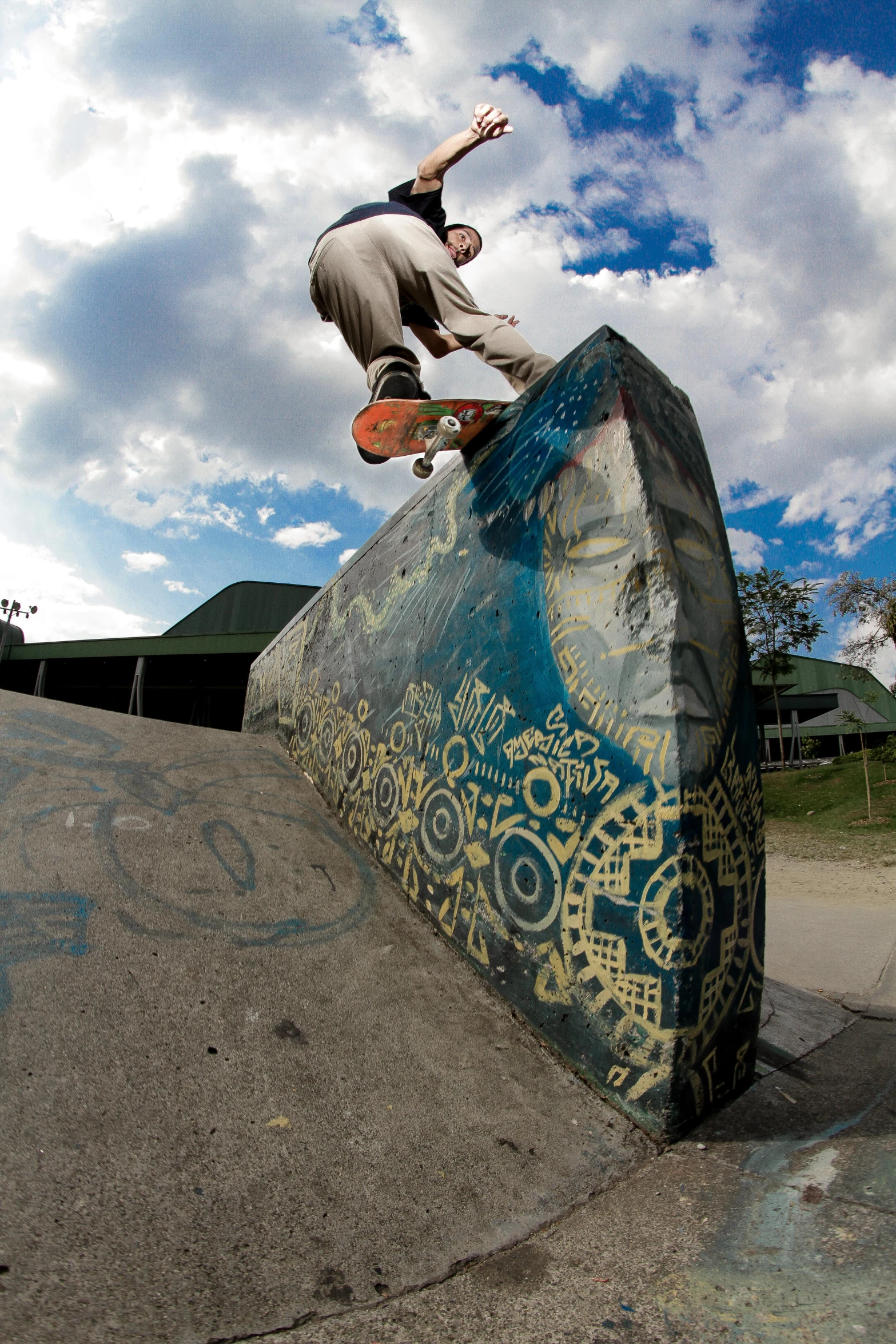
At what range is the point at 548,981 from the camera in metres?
2.19

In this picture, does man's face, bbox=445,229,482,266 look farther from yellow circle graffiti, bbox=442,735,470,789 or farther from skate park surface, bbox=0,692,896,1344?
skate park surface, bbox=0,692,896,1344

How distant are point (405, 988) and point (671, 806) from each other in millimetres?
1187

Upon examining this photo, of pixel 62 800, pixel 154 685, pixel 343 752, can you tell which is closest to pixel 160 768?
pixel 62 800

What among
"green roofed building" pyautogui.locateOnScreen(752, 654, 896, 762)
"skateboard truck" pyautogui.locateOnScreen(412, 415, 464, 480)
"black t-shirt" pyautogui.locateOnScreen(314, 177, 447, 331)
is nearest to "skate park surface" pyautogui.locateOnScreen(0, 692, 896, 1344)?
"skateboard truck" pyautogui.locateOnScreen(412, 415, 464, 480)

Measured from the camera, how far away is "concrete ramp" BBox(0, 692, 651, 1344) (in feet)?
4.28

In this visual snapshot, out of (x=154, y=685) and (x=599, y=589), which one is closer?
(x=599, y=589)

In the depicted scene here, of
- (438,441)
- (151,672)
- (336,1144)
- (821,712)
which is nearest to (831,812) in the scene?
(438,441)

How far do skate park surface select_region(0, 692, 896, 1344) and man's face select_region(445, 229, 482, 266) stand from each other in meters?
3.06

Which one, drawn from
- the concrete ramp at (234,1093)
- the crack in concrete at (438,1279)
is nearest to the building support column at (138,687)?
the concrete ramp at (234,1093)

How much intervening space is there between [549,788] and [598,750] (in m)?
0.24

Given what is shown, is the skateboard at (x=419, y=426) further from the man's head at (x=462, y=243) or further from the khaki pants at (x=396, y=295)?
the man's head at (x=462, y=243)

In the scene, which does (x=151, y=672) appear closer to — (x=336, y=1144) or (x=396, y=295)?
(x=396, y=295)

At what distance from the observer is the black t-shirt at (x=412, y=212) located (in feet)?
9.62

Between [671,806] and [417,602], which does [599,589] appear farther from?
[417,602]
